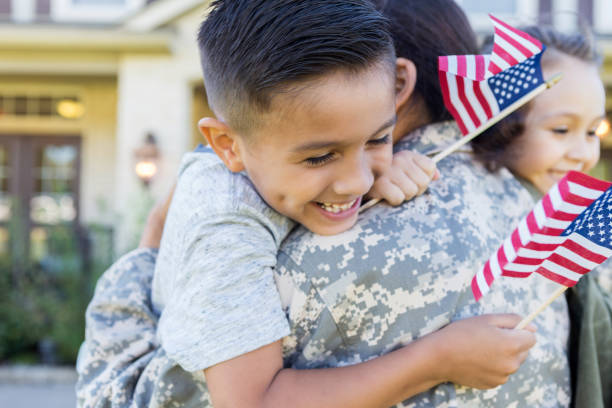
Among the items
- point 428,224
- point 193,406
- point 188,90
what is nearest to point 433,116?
point 428,224

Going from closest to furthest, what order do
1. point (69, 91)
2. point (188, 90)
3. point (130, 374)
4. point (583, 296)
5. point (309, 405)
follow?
point (309, 405), point (130, 374), point (583, 296), point (188, 90), point (69, 91)

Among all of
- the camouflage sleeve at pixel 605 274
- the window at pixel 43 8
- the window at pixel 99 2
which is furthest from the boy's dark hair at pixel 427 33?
the window at pixel 43 8

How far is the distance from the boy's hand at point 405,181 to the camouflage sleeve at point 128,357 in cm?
56

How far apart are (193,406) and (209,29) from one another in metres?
0.82

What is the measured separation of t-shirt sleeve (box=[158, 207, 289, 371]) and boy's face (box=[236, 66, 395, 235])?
0.13 metres

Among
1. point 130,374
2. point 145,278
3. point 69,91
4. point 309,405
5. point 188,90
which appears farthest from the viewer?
point 69,91

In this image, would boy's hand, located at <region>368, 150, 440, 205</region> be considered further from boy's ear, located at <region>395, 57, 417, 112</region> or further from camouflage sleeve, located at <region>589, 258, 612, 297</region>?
camouflage sleeve, located at <region>589, 258, 612, 297</region>

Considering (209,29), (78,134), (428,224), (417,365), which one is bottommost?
(78,134)

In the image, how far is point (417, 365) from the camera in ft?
3.76

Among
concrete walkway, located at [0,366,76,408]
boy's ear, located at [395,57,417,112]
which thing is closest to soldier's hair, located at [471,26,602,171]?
boy's ear, located at [395,57,417,112]

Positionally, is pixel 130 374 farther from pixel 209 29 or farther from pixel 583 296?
pixel 583 296

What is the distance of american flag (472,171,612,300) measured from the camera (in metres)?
1.10

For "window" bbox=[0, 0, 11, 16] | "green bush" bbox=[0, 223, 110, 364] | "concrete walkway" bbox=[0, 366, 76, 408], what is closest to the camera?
"concrete walkway" bbox=[0, 366, 76, 408]

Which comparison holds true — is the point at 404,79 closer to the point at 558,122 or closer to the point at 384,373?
the point at 558,122
